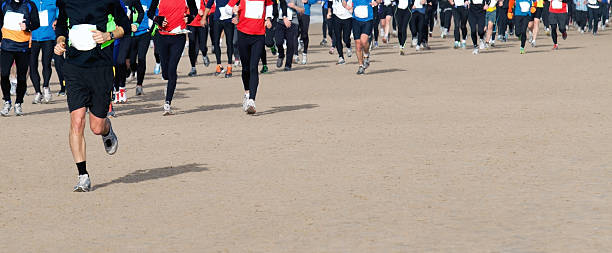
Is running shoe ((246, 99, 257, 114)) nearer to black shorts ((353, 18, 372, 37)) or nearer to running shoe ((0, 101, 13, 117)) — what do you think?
running shoe ((0, 101, 13, 117))

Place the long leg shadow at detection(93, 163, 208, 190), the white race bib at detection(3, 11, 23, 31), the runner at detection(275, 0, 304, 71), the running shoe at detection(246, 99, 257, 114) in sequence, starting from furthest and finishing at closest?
the runner at detection(275, 0, 304, 71)
the white race bib at detection(3, 11, 23, 31)
the running shoe at detection(246, 99, 257, 114)
the long leg shadow at detection(93, 163, 208, 190)

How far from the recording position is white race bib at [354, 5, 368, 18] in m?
21.1

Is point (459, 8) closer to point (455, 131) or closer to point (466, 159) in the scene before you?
point (455, 131)

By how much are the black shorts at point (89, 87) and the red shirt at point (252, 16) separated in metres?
5.80

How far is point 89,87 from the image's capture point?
31.3 feet

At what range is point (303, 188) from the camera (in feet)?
30.0

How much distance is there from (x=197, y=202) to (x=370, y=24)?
12883 mm

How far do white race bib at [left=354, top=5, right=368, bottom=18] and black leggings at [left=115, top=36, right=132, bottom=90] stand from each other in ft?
17.8

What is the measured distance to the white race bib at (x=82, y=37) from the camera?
9516mm

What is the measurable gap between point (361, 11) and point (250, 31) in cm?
610

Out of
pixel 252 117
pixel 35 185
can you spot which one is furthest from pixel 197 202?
pixel 252 117

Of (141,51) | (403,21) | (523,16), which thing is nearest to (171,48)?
(141,51)

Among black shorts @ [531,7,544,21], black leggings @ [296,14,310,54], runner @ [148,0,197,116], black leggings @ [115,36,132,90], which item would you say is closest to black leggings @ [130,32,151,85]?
black leggings @ [115,36,132,90]

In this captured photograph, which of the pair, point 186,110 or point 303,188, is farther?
point 186,110
